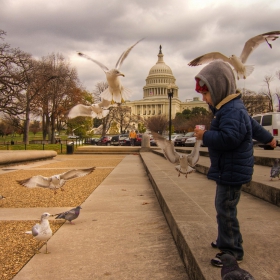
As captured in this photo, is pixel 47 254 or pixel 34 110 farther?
pixel 34 110

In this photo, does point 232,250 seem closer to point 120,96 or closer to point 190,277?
point 190,277

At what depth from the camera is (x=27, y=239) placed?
4008 mm

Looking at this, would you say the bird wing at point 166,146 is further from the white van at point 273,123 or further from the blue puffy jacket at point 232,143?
the white van at point 273,123

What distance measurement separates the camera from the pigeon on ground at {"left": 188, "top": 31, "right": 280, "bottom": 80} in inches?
177

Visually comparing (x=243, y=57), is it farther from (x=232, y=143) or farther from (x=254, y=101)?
(x=254, y=101)

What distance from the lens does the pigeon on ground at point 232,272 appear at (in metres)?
1.77

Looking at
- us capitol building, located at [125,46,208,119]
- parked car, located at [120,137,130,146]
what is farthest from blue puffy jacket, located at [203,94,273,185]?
us capitol building, located at [125,46,208,119]

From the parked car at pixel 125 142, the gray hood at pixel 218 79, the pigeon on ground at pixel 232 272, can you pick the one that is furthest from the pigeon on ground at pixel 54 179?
the parked car at pixel 125 142

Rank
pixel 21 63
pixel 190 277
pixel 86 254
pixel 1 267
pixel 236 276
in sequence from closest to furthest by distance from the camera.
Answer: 1. pixel 236 276
2. pixel 190 277
3. pixel 1 267
4. pixel 86 254
5. pixel 21 63

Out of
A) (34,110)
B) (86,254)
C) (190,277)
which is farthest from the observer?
(34,110)

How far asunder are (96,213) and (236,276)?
11.9 feet

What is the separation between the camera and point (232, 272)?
183 centimetres

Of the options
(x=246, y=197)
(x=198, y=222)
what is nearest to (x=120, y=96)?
(x=198, y=222)

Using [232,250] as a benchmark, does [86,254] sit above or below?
below
